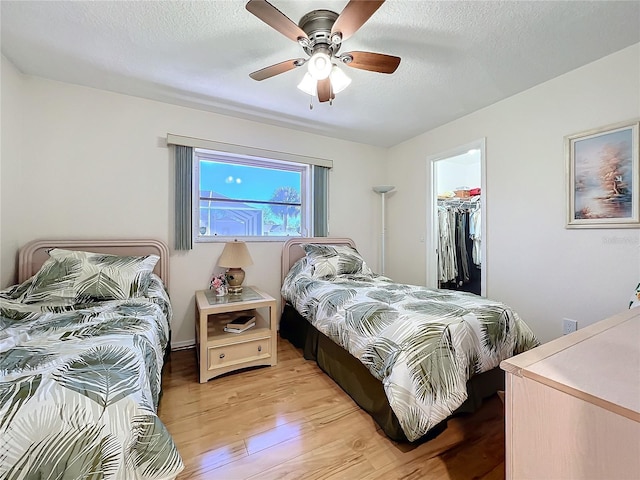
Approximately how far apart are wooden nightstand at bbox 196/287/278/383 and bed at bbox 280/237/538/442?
1.28 ft

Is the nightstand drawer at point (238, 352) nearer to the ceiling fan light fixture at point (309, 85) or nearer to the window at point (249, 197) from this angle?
the window at point (249, 197)

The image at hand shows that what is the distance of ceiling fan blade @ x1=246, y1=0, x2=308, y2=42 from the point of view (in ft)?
3.98

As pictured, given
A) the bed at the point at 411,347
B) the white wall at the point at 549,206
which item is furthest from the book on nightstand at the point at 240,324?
the white wall at the point at 549,206

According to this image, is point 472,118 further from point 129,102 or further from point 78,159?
point 78,159

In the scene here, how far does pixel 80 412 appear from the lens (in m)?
0.77

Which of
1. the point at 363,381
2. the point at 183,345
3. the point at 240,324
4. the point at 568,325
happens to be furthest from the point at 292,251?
the point at 568,325

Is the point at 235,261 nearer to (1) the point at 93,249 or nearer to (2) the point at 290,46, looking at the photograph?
(1) the point at 93,249

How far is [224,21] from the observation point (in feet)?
5.34

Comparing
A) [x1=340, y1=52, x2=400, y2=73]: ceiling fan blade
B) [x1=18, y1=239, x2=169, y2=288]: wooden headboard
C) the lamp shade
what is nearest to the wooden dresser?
[x1=340, y1=52, x2=400, y2=73]: ceiling fan blade

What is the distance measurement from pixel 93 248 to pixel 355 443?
2.54m

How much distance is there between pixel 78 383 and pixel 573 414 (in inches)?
52.9

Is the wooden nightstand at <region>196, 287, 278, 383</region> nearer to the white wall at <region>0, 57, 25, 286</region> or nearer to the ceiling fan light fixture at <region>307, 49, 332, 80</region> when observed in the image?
the white wall at <region>0, 57, 25, 286</region>

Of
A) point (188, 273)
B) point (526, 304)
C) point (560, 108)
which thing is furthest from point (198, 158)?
point (526, 304)

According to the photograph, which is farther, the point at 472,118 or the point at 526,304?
the point at 472,118
